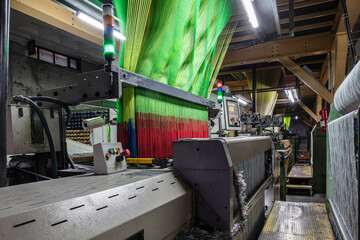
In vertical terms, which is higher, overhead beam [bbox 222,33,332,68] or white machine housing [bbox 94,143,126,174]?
overhead beam [bbox 222,33,332,68]

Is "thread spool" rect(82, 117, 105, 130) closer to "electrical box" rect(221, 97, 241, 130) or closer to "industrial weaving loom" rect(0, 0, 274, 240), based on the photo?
"industrial weaving loom" rect(0, 0, 274, 240)

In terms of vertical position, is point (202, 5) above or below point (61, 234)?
above

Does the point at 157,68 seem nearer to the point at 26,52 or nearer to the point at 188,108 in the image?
the point at 188,108

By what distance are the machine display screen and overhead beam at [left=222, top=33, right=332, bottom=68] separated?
2315 mm

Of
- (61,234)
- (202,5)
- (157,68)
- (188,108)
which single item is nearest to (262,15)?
(202,5)

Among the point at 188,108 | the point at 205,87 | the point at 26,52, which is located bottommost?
the point at 188,108

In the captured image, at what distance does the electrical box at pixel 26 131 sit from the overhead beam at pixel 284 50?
4.49m

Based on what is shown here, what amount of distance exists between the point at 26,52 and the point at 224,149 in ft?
16.3

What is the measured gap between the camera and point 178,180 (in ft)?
3.48

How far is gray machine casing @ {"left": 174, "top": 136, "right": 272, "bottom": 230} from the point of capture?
1.05m

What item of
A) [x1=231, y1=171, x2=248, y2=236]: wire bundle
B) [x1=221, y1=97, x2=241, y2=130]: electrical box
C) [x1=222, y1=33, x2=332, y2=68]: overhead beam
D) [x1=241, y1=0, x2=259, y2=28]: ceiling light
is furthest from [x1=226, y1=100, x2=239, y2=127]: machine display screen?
[x1=222, y1=33, x2=332, y2=68]: overhead beam

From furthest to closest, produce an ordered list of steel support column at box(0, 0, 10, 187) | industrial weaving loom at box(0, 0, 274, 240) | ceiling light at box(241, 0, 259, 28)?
ceiling light at box(241, 0, 259, 28) → steel support column at box(0, 0, 10, 187) → industrial weaving loom at box(0, 0, 274, 240)

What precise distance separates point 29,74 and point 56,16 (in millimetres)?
1669

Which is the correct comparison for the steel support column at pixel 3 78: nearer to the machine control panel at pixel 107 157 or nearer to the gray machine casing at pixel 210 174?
the machine control panel at pixel 107 157
